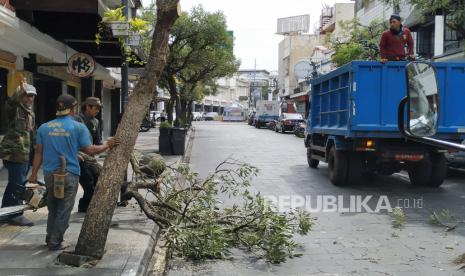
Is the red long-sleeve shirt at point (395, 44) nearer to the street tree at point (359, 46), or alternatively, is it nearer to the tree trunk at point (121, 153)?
the tree trunk at point (121, 153)

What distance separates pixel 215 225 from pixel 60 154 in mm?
1973

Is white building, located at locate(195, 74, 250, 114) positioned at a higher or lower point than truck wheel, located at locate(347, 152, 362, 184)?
higher

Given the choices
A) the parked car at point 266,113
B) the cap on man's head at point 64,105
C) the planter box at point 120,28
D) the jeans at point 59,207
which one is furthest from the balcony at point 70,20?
the parked car at point 266,113

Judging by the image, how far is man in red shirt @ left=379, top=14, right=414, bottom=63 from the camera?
36.3 ft

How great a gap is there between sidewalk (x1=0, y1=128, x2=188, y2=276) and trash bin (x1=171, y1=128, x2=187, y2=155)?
34.4 feet

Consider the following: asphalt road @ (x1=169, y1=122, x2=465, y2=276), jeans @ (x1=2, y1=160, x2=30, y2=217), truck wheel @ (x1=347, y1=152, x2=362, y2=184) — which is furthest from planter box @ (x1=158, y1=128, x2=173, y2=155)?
jeans @ (x1=2, y1=160, x2=30, y2=217)

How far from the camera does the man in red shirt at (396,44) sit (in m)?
11.1

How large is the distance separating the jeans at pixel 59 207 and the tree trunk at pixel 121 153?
0.47 m

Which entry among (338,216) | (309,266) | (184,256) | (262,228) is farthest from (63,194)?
(338,216)

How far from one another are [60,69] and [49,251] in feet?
45.0

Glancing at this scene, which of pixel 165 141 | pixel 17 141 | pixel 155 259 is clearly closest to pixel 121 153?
pixel 155 259

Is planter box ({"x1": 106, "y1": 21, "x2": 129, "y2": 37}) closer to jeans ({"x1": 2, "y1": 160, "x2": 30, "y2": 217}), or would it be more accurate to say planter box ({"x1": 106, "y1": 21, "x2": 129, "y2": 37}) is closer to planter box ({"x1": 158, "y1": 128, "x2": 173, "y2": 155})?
jeans ({"x1": 2, "y1": 160, "x2": 30, "y2": 217})

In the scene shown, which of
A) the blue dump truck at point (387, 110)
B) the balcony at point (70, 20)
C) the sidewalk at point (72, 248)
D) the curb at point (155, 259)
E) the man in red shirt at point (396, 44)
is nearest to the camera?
the sidewalk at point (72, 248)

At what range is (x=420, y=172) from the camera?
38.5 ft
